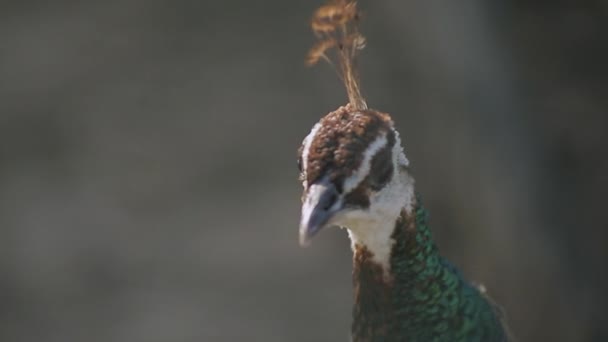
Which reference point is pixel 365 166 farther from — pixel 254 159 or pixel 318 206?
pixel 254 159

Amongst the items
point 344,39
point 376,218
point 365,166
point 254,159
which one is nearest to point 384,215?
point 376,218

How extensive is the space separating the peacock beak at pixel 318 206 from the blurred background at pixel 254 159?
2165 mm

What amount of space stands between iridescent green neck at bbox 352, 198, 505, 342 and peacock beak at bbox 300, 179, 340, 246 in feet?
0.69

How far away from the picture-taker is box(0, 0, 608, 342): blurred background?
3631mm

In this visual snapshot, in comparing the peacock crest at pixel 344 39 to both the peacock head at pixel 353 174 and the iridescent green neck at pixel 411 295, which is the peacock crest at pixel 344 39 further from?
the iridescent green neck at pixel 411 295

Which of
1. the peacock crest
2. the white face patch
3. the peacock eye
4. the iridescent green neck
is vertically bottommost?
the iridescent green neck

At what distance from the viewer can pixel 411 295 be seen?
1.73m

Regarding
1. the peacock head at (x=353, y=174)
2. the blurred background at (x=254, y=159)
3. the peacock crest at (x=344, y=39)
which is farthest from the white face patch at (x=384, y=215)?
the blurred background at (x=254, y=159)

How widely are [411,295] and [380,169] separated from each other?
11.1 inches

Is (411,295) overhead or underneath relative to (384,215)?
underneath

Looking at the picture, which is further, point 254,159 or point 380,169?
point 254,159

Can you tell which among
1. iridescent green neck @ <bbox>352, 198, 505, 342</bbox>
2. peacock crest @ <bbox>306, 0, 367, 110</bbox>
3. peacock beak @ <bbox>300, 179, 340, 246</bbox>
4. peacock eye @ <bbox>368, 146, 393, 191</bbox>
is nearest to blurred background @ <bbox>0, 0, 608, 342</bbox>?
iridescent green neck @ <bbox>352, 198, 505, 342</bbox>

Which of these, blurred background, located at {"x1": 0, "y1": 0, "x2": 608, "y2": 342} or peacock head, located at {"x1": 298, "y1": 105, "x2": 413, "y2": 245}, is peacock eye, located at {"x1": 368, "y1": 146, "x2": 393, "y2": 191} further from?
blurred background, located at {"x1": 0, "y1": 0, "x2": 608, "y2": 342}

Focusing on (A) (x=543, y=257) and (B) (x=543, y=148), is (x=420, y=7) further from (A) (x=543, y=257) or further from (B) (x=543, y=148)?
→ (A) (x=543, y=257)
